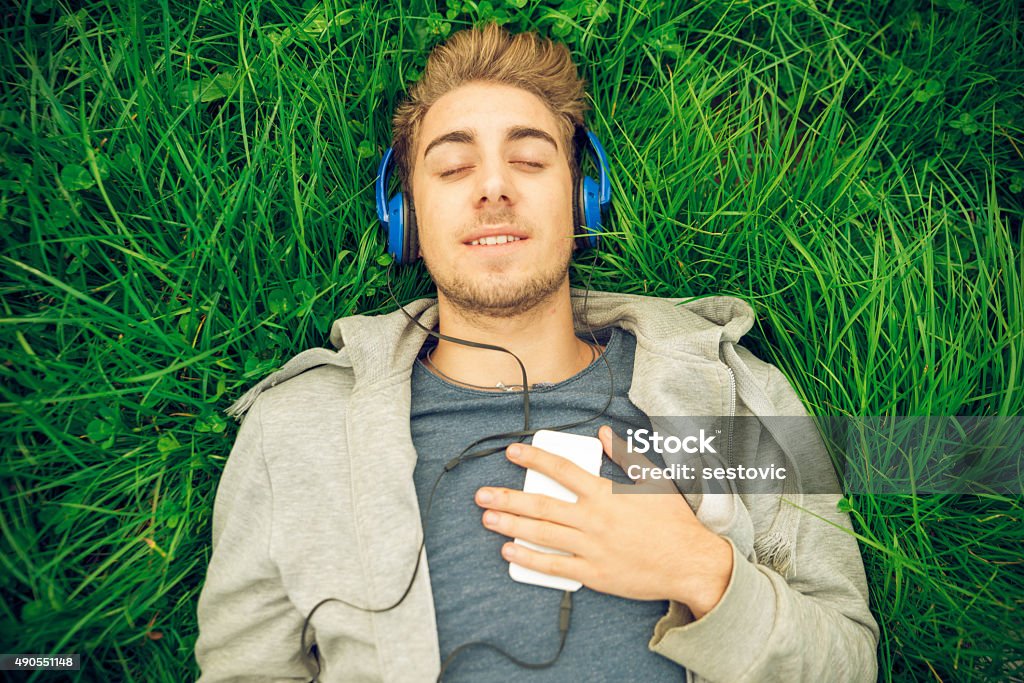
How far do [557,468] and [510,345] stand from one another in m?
0.61

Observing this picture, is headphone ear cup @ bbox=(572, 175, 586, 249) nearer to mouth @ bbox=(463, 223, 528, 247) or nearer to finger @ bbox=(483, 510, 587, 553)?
mouth @ bbox=(463, 223, 528, 247)

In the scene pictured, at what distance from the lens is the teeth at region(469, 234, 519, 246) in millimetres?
2469

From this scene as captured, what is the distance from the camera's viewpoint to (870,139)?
9.23 ft

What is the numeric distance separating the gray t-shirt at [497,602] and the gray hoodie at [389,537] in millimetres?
74

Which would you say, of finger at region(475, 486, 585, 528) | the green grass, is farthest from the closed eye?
finger at region(475, 486, 585, 528)

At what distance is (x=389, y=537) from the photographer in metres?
2.10

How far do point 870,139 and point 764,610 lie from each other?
2.12 metres

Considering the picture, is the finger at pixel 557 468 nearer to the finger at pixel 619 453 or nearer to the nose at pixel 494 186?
the finger at pixel 619 453

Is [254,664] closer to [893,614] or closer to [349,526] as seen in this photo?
[349,526]

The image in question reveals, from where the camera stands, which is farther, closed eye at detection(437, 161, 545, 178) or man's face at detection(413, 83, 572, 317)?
closed eye at detection(437, 161, 545, 178)

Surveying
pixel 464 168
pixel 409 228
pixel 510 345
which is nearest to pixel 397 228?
pixel 409 228

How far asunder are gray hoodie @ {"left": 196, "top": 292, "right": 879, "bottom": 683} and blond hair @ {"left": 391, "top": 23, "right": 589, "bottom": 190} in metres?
0.93

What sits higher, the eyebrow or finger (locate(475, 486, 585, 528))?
the eyebrow

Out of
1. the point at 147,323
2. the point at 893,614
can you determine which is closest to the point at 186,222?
the point at 147,323
